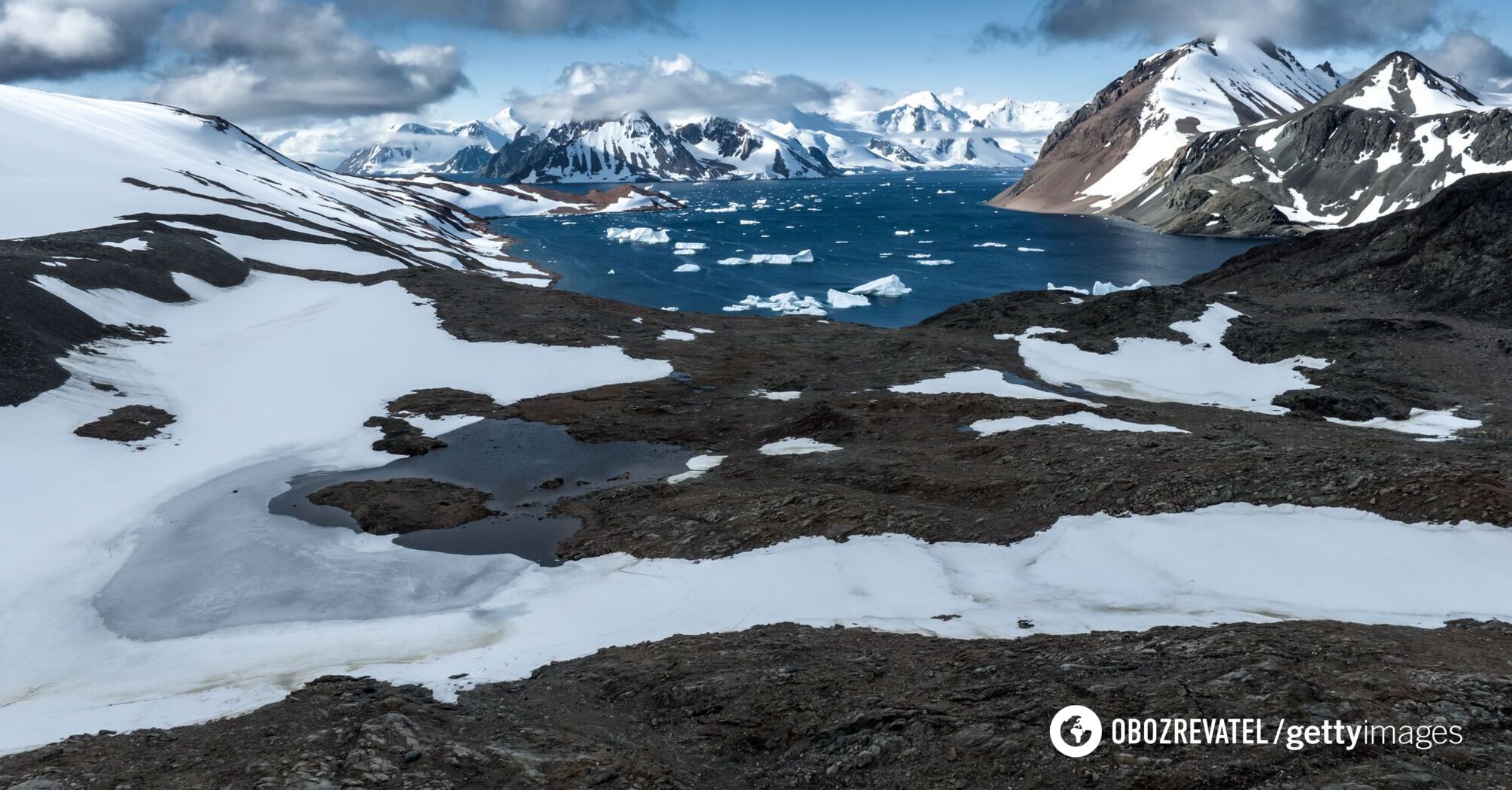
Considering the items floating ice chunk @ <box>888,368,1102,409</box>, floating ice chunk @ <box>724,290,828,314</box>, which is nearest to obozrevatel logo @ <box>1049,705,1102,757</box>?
floating ice chunk @ <box>888,368,1102,409</box>

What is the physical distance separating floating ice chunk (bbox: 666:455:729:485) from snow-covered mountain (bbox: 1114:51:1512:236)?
501 feet

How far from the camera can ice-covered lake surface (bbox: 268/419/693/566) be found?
27.2 metres

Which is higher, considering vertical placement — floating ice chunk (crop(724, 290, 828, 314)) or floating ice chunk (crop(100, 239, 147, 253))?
floating ice chunk (crop(100, 239, 147, 253))

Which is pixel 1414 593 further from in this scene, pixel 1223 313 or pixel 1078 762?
pixel 1223 313

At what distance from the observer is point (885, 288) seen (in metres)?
95.8

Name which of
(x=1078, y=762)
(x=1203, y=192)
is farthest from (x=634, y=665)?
(x=1203, y=192)

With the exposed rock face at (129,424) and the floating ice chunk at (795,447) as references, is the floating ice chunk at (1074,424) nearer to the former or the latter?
the floating ice chunk at (795,447)

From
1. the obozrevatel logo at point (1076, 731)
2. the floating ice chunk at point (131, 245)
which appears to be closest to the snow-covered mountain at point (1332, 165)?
the floating ice chunk at point (131, 245)

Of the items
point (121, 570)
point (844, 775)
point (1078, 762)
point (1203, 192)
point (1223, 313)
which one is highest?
point (1203, 192)

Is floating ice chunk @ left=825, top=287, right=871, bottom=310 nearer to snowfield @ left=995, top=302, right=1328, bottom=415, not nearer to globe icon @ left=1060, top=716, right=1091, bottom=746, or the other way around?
snowfield @ left=995, top=302, right=1328, bottom=415

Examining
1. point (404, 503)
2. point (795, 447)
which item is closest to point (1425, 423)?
point (795, 447)

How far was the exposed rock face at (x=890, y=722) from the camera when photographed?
1079 cm

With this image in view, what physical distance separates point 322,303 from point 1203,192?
167 meters

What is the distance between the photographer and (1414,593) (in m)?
17.5
